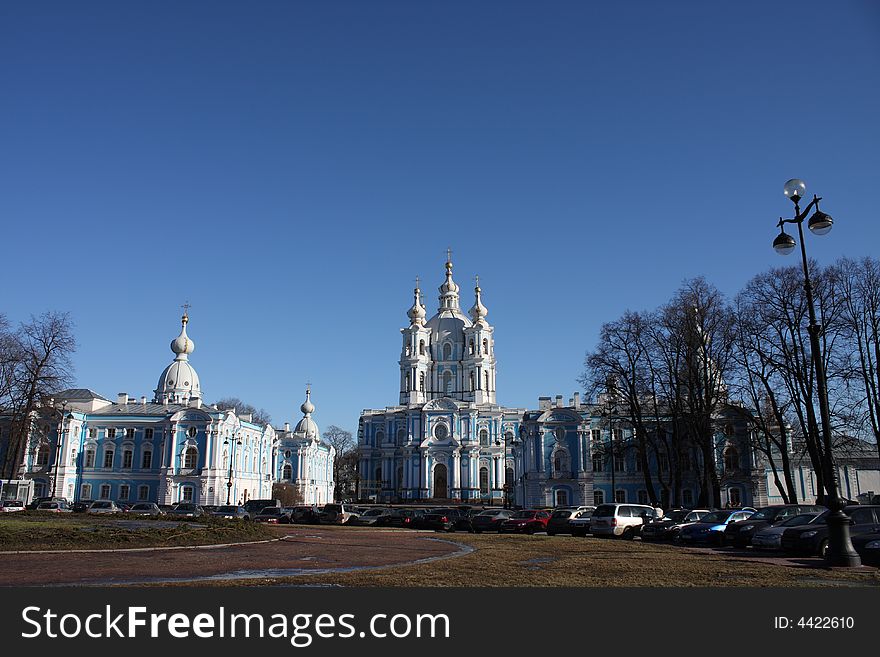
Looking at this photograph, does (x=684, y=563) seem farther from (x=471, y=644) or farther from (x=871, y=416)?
(x=871, y=416)

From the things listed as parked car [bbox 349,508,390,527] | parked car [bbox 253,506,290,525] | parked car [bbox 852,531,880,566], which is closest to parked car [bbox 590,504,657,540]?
parked car [bbox 852,531,880,566]

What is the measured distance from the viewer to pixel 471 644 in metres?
7.19

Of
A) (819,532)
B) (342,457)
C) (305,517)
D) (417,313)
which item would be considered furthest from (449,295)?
(819,532)

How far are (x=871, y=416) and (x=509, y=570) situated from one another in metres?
Answer: 28.9

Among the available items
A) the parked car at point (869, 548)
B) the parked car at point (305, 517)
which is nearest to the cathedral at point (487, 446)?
the parked car at point (305, 517)

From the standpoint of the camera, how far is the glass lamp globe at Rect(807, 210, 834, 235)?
54.2 ft

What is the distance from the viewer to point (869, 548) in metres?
16.3

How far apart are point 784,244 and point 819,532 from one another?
7.48 m

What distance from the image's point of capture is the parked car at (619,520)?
95.2 ft

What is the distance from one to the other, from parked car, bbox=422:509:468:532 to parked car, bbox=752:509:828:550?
63.3ft

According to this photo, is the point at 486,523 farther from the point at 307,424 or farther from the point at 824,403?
the point at 307,424

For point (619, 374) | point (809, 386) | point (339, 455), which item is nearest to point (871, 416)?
point (809, 386)

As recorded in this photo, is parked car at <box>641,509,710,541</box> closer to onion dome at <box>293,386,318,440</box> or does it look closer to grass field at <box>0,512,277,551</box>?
grass field at <box>0,512,277,551</box>

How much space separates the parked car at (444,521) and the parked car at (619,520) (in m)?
10.1
